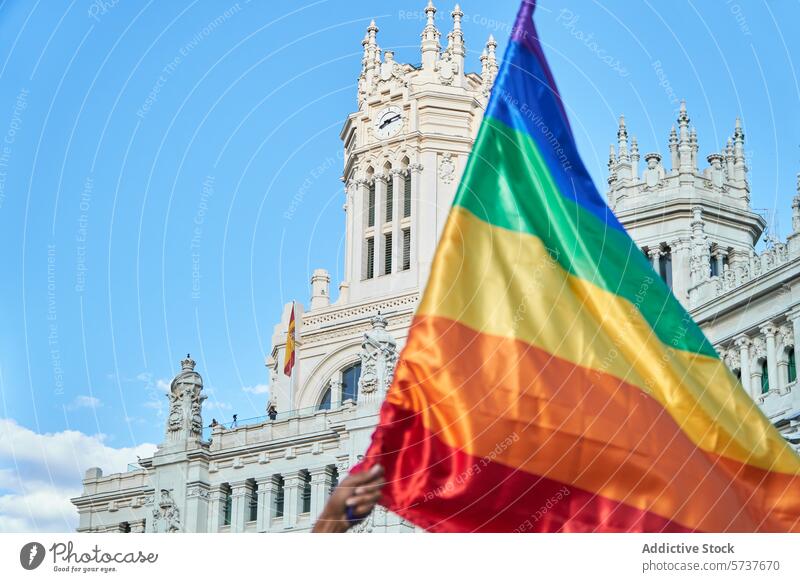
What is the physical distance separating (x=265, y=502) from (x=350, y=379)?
17.0 metres

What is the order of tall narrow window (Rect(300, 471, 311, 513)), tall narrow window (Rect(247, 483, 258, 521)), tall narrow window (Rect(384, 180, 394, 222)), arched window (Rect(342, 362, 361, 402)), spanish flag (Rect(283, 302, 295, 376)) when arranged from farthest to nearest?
1. tall narrow window (Rect(384, 180, 394, 222))
2. spanish flag (Rect(283, 302, 295, 376))
3. arched window (Rect(342, 362, 361, 402))
4. tall narrow window (Rect(247, 483, 258, 521))
5. tall narrow window (Rect(300, 471, 311, 513))

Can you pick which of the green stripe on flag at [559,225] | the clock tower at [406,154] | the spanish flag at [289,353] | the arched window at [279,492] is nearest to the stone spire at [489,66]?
the clock tower at [406,154]

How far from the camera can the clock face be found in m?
93.1

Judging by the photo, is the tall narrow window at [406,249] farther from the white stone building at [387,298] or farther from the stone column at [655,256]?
the stone column at [655,256]

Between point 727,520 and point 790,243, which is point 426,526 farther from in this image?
point 790,243

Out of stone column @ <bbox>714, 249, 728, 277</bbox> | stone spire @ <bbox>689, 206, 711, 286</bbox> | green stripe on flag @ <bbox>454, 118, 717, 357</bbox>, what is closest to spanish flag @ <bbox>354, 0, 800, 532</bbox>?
green stripe on flag @ <bbox>454, 118, 717, 357</bbox>

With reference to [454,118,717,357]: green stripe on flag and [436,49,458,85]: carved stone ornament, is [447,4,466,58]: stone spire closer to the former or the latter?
[436,49,458,85]: carved stone ornament

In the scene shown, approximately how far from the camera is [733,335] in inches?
2233

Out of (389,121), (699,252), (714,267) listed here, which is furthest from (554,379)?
(389,121)

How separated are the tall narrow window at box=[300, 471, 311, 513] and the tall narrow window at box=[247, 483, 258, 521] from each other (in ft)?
7.76

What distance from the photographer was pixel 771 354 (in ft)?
179

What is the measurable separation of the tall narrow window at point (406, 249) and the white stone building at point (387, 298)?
82mm
